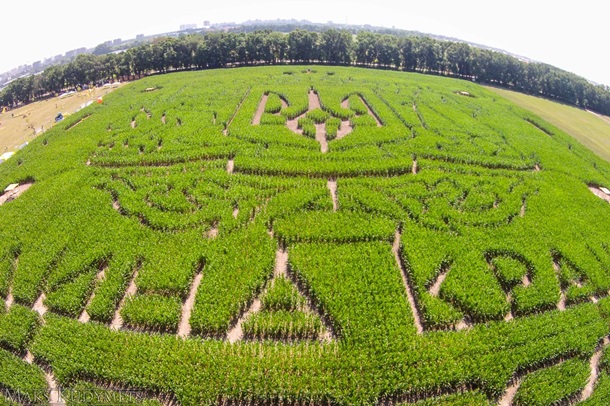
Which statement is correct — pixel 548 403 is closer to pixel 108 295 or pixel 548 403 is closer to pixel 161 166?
pixel 108 295

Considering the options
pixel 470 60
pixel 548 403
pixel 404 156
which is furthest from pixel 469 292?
pixel 470 60

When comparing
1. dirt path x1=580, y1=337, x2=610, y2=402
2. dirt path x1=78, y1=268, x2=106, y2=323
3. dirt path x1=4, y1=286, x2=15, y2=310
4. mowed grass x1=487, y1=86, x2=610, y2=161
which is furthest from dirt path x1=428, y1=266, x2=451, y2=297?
mowed grass x1=487, y1=86, x2=610, y2=161

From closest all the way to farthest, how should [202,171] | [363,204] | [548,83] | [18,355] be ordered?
[18,355] → [363,204] → [202,171] → [548,83]

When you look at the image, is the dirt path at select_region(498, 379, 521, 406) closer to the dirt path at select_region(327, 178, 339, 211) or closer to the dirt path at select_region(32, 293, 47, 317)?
the dirt path at select_region(327, 178, 339, 211)

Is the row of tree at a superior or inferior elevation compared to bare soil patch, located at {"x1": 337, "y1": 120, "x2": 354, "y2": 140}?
superior

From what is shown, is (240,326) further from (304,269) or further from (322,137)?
(322,137)
